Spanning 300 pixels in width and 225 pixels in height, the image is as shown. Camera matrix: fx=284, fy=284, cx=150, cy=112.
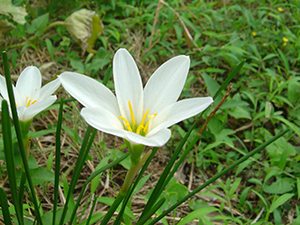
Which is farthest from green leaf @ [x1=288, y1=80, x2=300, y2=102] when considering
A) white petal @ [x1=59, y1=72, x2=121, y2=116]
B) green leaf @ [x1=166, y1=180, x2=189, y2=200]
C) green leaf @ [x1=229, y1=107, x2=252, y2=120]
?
white petal @ [x1=59, y1=72, x2=121, y2=116]

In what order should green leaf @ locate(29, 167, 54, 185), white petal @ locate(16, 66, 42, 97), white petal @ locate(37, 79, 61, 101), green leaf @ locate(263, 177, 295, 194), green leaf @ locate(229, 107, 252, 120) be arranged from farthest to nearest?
green leaf @ locate(229, 107, 252, 120) < green leaf @ locate(263, 177, 295, 194) < green leaf @ locate(29, 167, 54, 185) < white petal @ locate(16, 66, 42, 97) < white petal @ locate(37, 79, 61, 101)

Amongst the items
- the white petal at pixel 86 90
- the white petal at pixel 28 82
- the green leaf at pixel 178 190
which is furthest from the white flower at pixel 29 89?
the green leaf at pixel 178 190

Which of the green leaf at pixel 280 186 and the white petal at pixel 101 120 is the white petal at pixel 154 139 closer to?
the white petal at pixel 101 120

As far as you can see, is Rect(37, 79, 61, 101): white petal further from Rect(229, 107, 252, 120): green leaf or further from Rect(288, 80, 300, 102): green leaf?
Rect(288, 80, 300, 102): green leaf

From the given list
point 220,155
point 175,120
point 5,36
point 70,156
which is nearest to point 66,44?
point 5,36

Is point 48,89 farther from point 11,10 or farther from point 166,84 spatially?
point 11,10

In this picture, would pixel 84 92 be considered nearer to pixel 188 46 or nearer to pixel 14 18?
pixel 14 18
